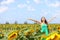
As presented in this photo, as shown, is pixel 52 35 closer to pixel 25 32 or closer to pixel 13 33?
pixel 13 33

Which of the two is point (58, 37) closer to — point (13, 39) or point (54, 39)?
point (54, 39)

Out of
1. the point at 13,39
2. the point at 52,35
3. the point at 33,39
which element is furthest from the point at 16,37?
the point at 52,35

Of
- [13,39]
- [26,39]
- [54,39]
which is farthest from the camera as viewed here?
[26,39]

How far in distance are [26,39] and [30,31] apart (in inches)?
4.5

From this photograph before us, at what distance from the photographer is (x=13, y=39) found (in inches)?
80.5

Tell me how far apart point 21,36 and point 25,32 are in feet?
0.21

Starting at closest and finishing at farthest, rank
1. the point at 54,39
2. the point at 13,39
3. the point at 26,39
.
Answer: the point at 54,39, the point at 13,39, the point at 26,39

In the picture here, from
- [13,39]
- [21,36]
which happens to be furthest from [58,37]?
[21,36]

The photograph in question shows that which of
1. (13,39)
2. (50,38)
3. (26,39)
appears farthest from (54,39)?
(26,39)

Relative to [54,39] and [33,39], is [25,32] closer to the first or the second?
[33,39]

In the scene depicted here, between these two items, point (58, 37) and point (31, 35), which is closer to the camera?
point (58, 37)

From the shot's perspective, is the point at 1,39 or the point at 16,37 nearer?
the point at 16,37

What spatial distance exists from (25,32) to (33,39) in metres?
0.11

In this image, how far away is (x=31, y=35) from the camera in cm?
231
